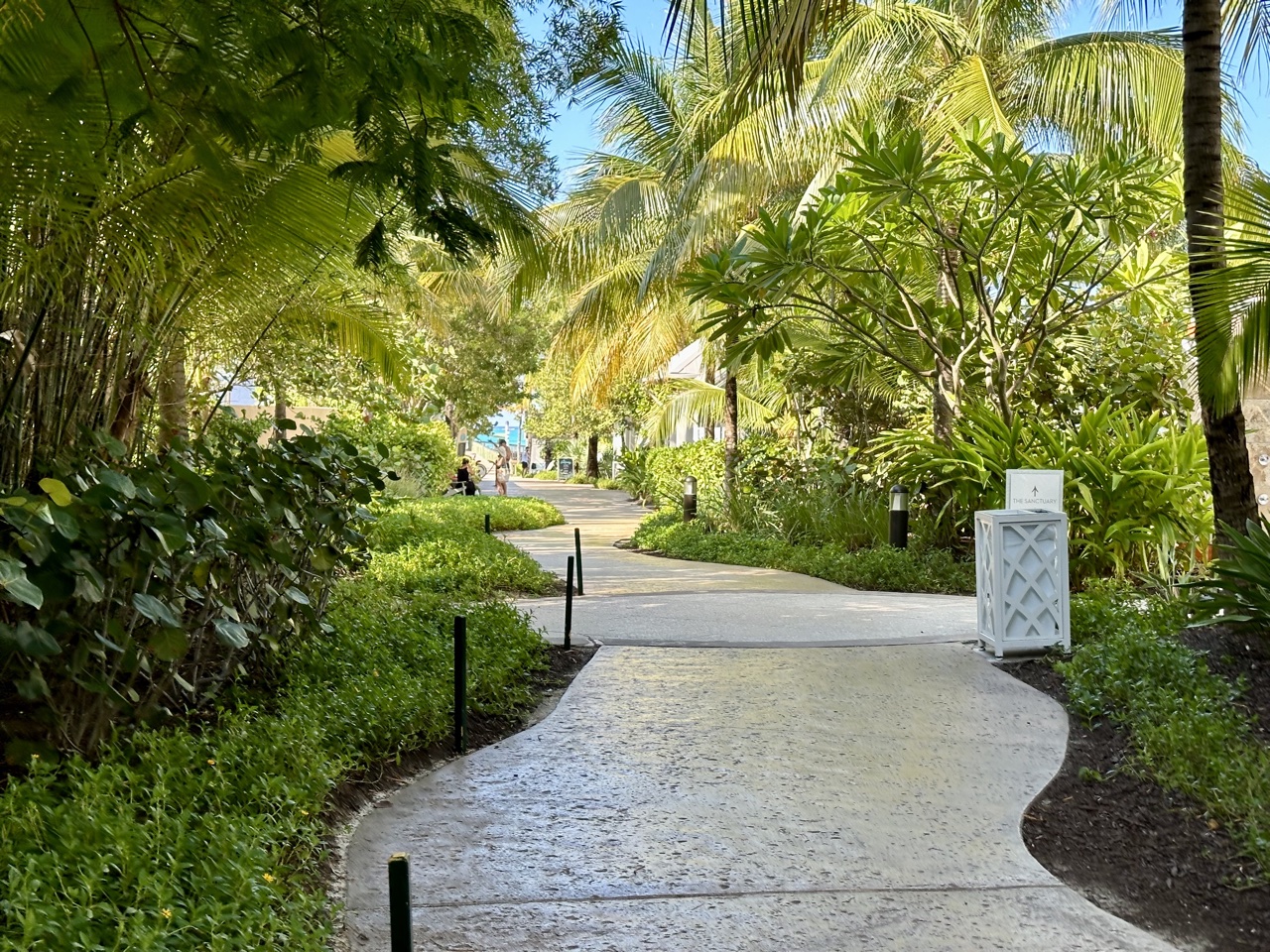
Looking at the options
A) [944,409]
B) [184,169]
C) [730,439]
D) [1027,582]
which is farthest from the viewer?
[730,439]

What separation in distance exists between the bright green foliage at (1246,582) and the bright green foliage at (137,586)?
4.59 metres

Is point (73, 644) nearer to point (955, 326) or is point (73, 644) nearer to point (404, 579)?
point (404, 579)

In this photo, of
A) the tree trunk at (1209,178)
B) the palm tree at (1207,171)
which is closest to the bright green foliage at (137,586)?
the palm tree at (1207,171)

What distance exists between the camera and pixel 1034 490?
734 cm

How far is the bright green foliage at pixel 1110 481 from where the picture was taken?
971 cm

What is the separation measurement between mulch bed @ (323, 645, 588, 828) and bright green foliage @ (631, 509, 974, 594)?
5644mm

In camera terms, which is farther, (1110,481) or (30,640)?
(1110,481)

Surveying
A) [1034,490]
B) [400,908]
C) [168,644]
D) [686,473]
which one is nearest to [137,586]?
[168,644]

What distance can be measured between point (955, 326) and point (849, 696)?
6.78 meters

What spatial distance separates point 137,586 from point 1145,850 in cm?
363

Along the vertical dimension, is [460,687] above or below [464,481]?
below

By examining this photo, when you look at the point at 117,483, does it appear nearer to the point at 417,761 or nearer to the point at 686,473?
the point at 417,761

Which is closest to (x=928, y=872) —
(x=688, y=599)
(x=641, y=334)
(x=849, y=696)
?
(x=849, y=696)

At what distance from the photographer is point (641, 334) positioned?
19.9 metres
